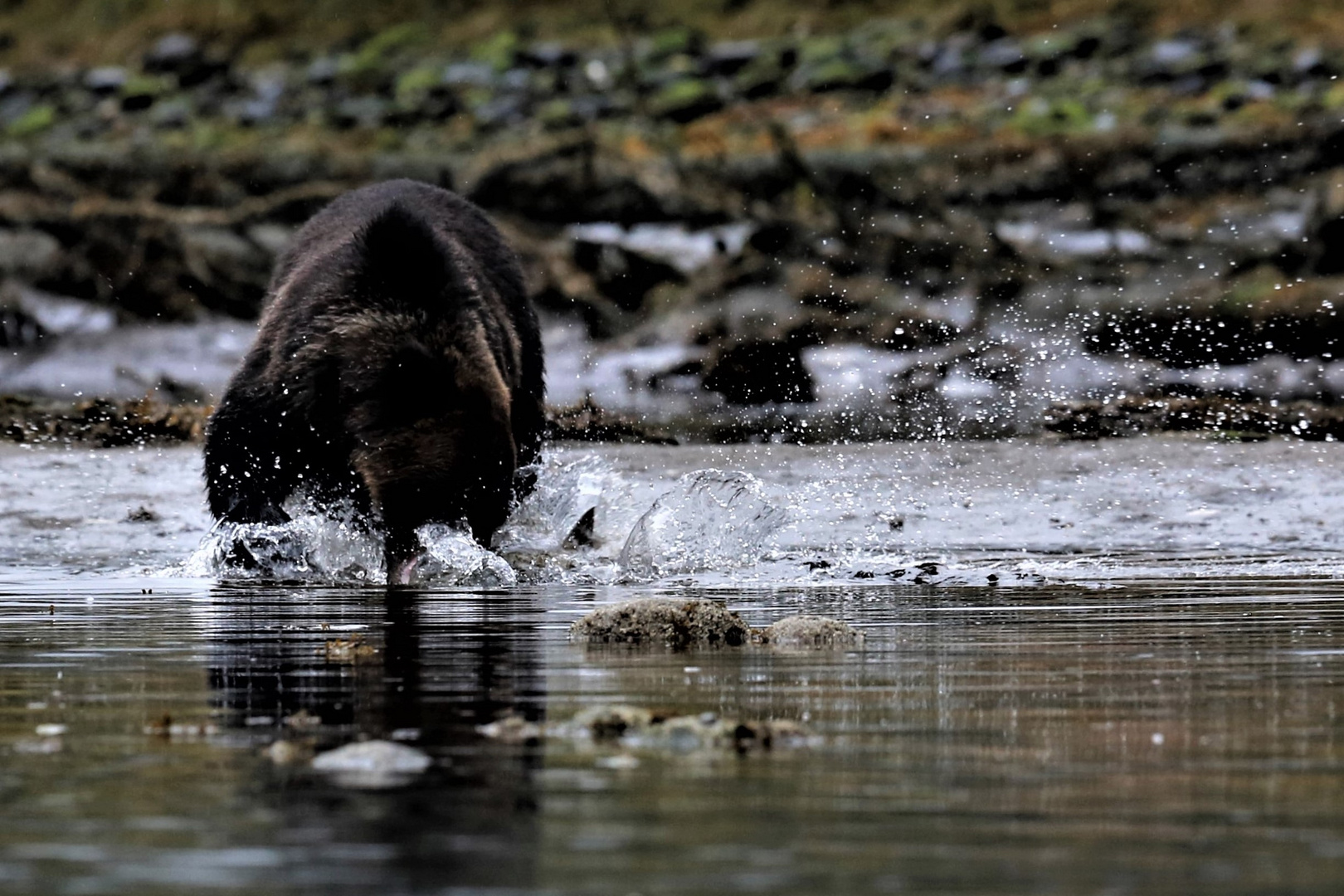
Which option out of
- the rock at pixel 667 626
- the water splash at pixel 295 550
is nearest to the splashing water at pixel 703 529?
the water splash at pixel 295 550

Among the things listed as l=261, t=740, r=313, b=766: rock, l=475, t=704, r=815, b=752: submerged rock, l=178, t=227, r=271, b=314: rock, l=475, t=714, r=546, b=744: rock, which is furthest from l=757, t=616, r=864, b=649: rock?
l=178, t=227, r=271, b=314: rock

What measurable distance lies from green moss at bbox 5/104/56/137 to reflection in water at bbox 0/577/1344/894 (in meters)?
21.1

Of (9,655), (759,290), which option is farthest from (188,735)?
(759,290)

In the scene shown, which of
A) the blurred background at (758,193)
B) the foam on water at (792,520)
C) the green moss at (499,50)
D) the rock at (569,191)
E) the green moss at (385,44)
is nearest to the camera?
the foam on water at (792,520)

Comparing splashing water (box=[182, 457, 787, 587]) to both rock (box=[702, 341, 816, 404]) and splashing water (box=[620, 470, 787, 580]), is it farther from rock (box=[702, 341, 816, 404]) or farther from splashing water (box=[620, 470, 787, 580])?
rock (box=[702, 341, 816, 404])

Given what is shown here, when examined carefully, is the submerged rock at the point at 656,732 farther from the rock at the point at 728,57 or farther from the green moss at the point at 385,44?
the green moss at the point at 385,44

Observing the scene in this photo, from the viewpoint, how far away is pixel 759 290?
20.6 m

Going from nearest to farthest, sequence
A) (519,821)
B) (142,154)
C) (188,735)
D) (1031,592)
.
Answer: (519,821) < (188,735) < (1031,592) < (142,154)

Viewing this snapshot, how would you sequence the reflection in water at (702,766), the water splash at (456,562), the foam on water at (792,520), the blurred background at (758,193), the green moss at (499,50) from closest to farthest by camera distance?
the reflection in water at (702,766)
the water splash at (456,562)
the foam on water at (792,520)
the blurred background at (758,193)
the green moss at (499,50)

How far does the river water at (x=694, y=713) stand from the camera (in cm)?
336

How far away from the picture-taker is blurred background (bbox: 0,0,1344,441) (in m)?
17.7

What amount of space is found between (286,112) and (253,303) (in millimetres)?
5914

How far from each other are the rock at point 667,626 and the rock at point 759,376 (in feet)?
34.7

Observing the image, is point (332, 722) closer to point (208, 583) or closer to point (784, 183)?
point (208, 583)
